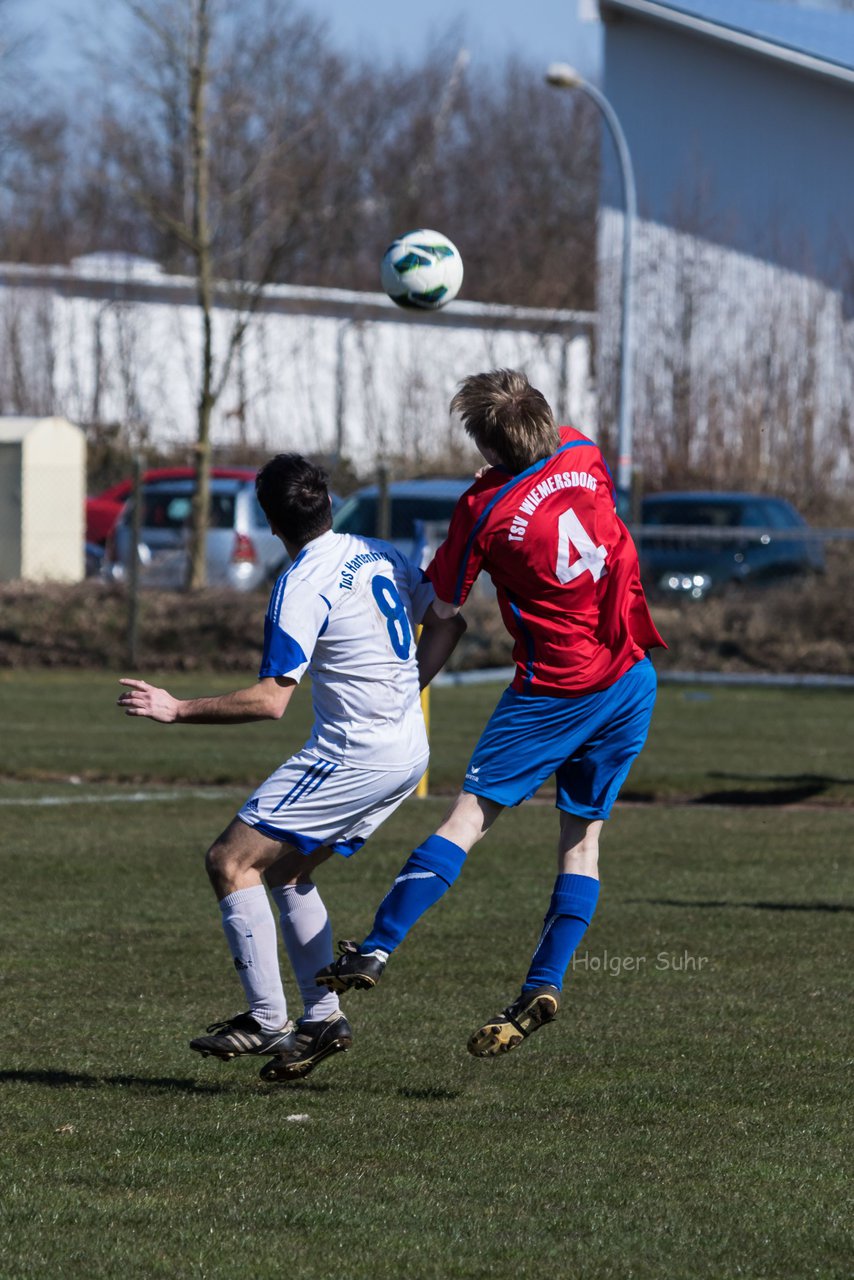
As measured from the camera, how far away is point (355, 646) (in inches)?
217

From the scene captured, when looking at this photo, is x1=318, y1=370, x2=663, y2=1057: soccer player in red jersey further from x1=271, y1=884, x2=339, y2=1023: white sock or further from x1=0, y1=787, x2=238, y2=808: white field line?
x1=0, y1=787, x2=238, y2=808: white field line

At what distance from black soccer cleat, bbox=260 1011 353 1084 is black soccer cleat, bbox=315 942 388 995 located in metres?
0.23

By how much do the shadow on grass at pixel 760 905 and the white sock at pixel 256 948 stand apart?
3.58 m

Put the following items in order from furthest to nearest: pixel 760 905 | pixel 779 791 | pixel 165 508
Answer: pixel 165 508, pixel 779 791, pixel 760 905

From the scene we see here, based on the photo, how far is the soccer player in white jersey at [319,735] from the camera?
546 centimetres

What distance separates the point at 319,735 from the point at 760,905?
12.7 ft

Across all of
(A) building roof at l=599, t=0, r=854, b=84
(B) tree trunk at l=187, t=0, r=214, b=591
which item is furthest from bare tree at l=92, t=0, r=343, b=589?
(A) building roof at l=599, t=0, r=854, b=84

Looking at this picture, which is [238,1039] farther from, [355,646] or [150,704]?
[355,646]

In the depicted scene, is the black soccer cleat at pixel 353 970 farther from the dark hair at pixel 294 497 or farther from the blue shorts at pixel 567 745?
the dark hair at pixel 294 497

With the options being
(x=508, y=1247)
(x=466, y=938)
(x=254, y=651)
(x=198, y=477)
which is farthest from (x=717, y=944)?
(x=198, y=477)

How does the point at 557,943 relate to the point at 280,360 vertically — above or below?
below

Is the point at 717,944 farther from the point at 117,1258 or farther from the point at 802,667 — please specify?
the point at 802,667

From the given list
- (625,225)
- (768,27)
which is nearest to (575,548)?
(625,225)

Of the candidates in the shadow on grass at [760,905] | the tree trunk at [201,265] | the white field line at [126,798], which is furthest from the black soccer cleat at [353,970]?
the tree trunk at [201,265]
